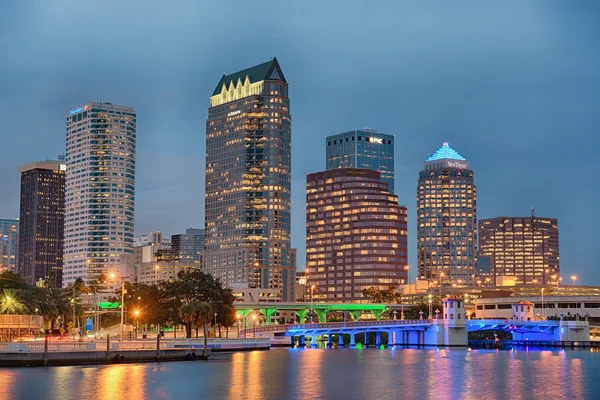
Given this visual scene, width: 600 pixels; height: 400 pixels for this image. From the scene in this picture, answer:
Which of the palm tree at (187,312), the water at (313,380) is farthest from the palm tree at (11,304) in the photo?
the palm tree at (187,312)

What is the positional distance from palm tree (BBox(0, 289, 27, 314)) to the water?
2953cm

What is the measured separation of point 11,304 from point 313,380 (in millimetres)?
59874

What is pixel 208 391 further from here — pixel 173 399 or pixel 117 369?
pixel 117 369

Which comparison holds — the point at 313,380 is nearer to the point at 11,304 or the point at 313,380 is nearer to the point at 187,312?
the point at 11,304

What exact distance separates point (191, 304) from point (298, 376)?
226ft

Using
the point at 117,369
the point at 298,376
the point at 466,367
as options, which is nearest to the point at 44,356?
the point at 117,369

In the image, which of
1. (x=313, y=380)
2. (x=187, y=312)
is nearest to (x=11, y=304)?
(x=187, y=312)

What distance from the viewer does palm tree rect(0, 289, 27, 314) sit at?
501 feet

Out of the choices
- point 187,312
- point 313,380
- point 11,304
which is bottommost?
point 313,380

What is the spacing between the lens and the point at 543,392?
347 feet

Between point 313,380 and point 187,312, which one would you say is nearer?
point 313,380

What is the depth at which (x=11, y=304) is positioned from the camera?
152625mm

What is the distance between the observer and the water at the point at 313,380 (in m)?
101

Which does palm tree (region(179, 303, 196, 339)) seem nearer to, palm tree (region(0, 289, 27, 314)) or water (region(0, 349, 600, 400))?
water (region(0, 349, 600, 400))
